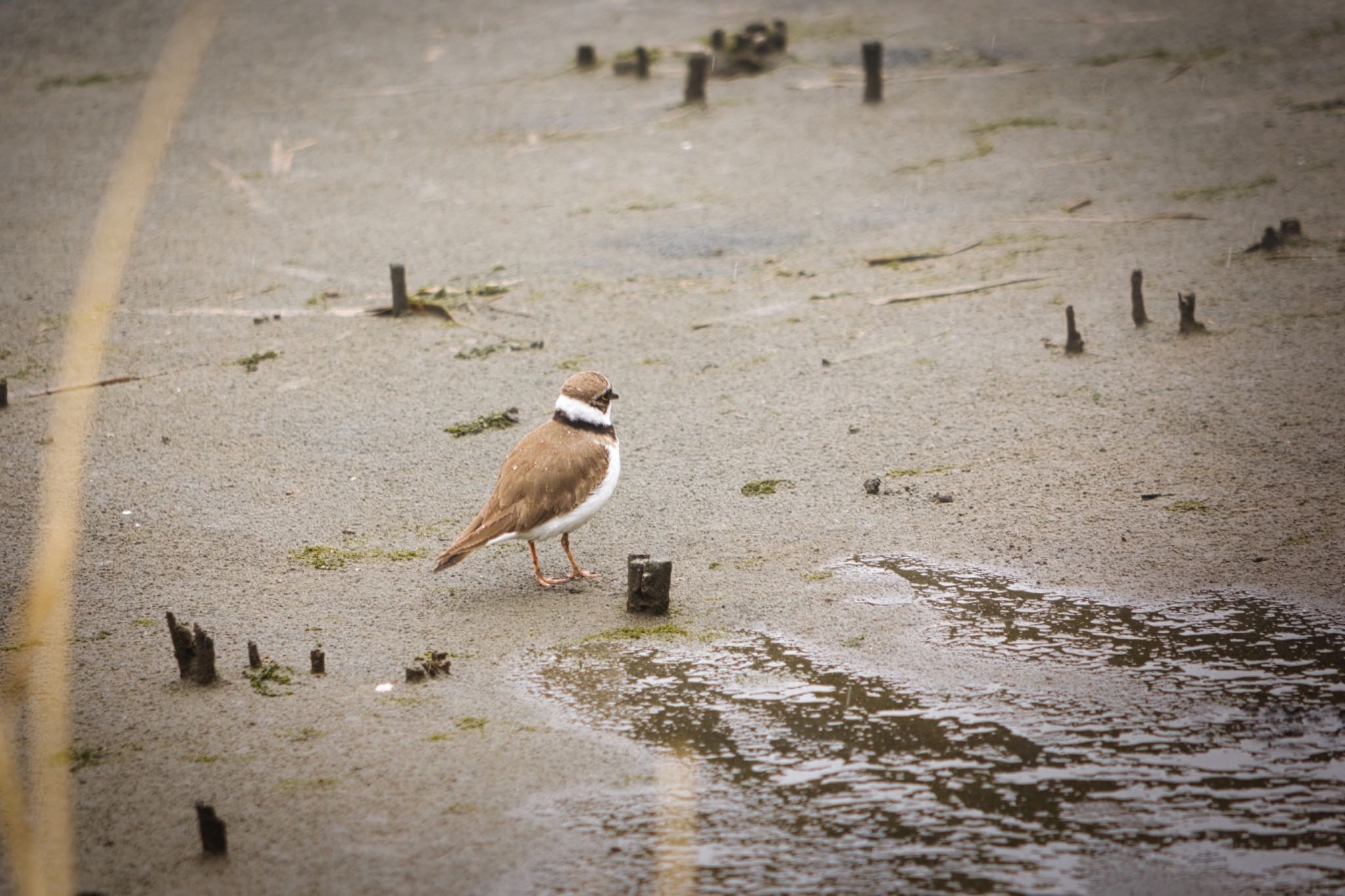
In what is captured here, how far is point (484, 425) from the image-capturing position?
314 inches

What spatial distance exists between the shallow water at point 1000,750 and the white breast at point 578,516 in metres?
0.70

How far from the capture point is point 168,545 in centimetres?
666

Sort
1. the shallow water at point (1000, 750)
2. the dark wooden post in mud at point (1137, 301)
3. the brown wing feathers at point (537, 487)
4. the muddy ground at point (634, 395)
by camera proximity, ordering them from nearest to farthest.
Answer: the shallow water at point (1000, 750) → the muddy ground at point (634, 395) → the brown wing feathers at point (537, 487) → the dark wooden post in mud at point (1137, 301)

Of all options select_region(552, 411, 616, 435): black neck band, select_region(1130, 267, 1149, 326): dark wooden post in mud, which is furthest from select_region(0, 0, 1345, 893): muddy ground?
select_region(552, 411, 616, 435): black neck band

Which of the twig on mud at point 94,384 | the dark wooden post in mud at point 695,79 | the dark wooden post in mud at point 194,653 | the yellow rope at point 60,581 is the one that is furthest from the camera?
the dark wooden post in mud at point 695,79

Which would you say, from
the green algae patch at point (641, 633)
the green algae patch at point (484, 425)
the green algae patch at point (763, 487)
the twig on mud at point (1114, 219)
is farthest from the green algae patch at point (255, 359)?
the twig on mud at point (1114, 219)

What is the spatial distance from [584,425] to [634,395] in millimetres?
1893

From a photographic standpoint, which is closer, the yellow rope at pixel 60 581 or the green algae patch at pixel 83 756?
the yellow rope at pixel 60 581

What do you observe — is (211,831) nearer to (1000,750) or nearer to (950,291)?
(1000,750)

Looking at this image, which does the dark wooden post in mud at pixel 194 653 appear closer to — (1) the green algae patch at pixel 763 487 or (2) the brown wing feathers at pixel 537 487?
(2) the brown wing feathers at pixel 537 487

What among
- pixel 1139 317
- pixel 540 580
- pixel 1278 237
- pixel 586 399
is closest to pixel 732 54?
pixel 1278 237

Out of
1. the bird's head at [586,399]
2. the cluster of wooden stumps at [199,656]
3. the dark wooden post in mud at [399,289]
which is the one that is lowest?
the cluster of wooden stumps at [199,656]

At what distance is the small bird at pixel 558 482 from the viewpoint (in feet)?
19.8

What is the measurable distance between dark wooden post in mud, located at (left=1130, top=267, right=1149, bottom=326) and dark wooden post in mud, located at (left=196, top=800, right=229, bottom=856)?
241 inches
